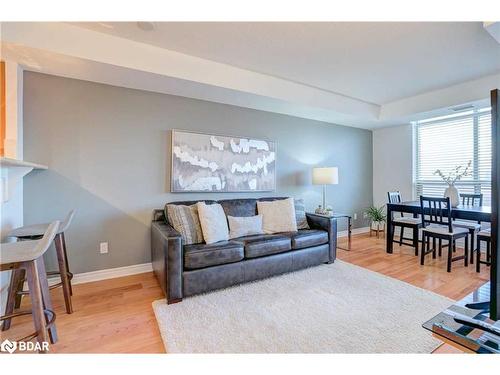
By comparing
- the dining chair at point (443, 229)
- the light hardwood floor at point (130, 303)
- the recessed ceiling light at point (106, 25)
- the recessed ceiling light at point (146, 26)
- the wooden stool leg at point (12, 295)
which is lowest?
the light hardwood floor at point (130, 303)

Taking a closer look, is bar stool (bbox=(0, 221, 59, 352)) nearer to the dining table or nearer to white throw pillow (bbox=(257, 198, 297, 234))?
white throw pillow (bbox=(257, 198, 297, 234))

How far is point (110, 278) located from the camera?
2775 millimetres

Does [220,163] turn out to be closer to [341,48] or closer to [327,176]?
[327,176]

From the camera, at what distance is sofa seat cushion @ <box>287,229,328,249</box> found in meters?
2.91

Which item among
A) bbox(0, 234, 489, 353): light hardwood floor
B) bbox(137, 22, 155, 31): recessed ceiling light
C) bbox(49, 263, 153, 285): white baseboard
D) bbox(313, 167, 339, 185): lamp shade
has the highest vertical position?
bbox(137, 22, 155, 31): recessed ceiling light

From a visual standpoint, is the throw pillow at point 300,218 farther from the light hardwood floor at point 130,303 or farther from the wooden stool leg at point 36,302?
the wooden stool leg at point 36,302

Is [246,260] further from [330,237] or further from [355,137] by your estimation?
[355,137]

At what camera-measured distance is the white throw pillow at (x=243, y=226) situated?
2916 mm

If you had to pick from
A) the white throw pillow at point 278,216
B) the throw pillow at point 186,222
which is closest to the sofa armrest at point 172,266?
the throw pillow at point 186,222

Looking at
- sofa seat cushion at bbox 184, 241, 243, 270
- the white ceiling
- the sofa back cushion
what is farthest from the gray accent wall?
sofa seat cushion at bbox 184, 241, 243, 270

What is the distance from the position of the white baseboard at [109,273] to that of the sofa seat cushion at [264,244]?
49.7 inches

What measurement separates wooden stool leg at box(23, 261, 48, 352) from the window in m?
5.51

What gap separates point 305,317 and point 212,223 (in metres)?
1.31

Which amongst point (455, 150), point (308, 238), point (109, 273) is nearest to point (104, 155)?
point (109, 273)
